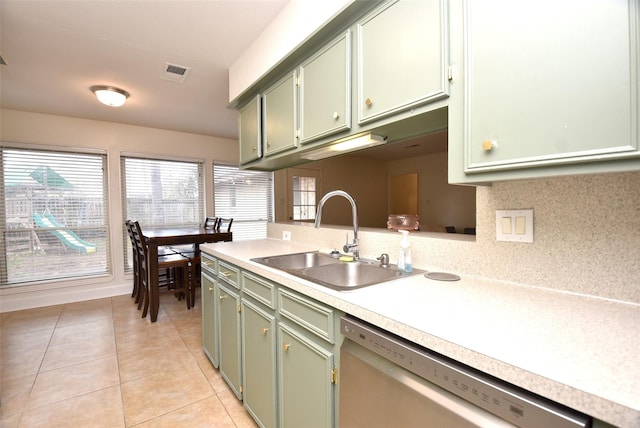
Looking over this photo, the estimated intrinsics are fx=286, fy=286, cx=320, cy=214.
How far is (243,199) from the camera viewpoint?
17.8 ft

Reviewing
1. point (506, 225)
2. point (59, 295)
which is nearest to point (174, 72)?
point (506, 225)

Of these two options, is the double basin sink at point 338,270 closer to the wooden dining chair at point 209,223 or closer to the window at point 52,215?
the wooden dining chair at point 209,223

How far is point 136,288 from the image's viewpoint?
395cm

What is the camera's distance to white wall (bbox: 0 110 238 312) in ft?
11.8

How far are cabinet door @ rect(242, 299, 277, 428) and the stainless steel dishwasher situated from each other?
0.51 metres

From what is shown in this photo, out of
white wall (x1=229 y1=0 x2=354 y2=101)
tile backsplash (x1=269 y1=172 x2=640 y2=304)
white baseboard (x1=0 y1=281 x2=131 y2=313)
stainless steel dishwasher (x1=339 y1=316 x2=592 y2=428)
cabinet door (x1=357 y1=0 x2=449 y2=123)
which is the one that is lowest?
white baseboard (x1=0 y1=281 x2=131 y2=313)

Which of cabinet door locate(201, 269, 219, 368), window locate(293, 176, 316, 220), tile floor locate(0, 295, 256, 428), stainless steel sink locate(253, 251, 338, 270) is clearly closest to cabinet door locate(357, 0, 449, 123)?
stainless steel sink locate(253, 251, 338, 270)

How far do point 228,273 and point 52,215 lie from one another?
11.9 ft

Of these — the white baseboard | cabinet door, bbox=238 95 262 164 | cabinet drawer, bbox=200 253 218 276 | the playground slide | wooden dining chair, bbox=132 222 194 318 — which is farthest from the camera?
the playground slide

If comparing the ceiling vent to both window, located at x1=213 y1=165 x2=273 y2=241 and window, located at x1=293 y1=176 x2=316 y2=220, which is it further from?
window, located at x1=293 y1=176 x2=316 y2=220

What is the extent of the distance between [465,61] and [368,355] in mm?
1014

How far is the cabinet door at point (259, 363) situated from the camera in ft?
4.54

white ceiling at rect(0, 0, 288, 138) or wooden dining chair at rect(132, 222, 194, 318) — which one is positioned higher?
white ceiling at rect(0, 0, 288, 138)

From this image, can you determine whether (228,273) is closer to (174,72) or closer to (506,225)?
(506,225)
